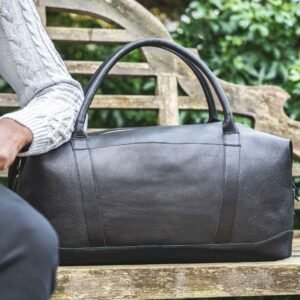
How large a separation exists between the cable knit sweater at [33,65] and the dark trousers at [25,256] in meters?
0.45

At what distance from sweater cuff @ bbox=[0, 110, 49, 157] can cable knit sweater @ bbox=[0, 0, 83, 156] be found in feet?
0.20

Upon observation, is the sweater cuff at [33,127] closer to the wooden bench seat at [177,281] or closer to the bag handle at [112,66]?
the bag handle at [112,66]

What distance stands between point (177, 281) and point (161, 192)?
192 mm

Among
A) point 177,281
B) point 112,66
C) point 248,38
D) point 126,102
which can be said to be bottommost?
point 177,281

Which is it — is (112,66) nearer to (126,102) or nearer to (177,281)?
(177,281)

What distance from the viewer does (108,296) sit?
70.3 inches

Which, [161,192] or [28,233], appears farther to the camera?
[161,192]

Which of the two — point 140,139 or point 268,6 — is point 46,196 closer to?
point 140,139

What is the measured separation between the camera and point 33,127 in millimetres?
1703

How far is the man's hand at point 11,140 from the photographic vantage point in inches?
62.5

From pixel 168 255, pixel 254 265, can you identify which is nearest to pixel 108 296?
pixel 168 255

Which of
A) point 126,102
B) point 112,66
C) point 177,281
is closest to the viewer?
point 177,281

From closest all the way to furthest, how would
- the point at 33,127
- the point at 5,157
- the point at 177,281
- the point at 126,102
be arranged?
the point at 5,157, the point at 33,127, the point at 177,281, the point at 126,102

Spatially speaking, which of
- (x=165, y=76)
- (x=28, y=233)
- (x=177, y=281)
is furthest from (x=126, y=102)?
(x=28, y=233)
